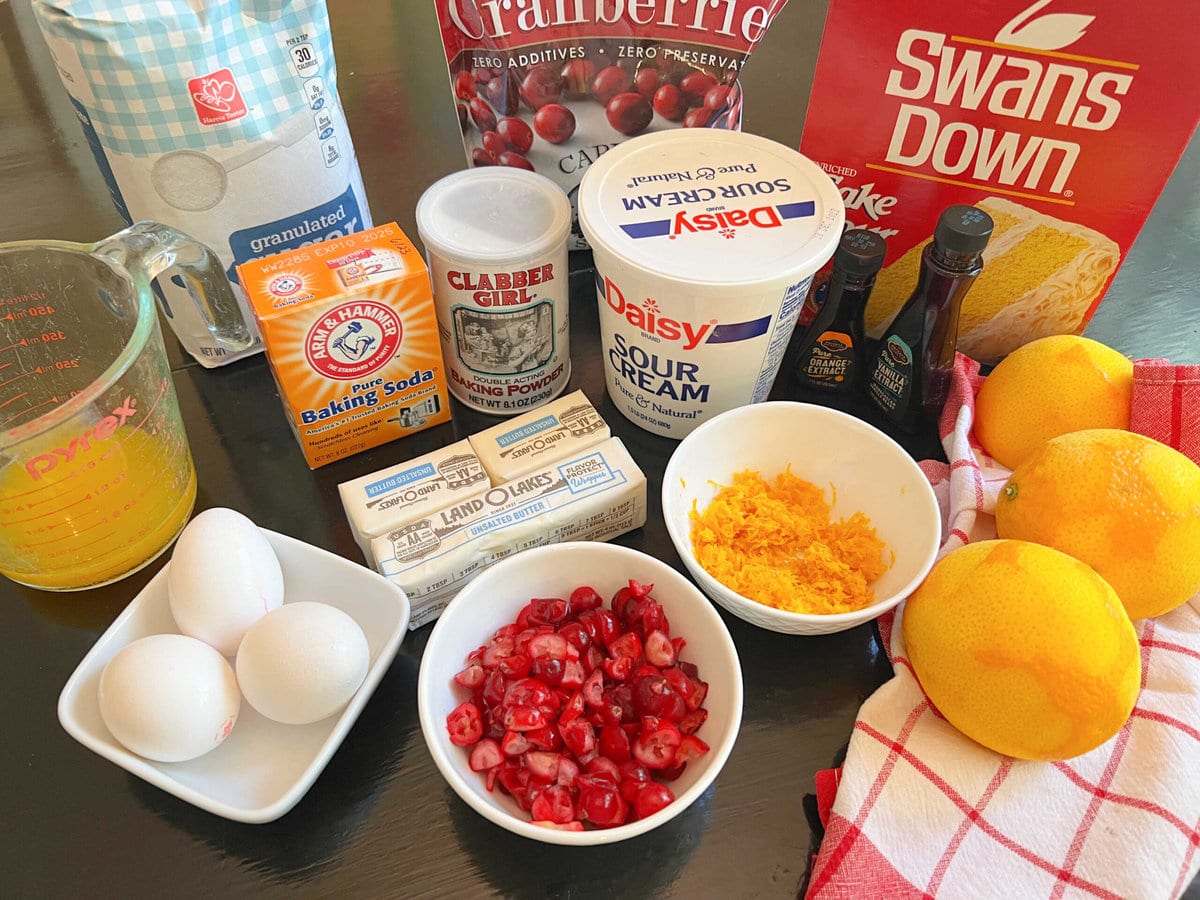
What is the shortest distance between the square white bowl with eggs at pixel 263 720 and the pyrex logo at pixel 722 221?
1.27ft

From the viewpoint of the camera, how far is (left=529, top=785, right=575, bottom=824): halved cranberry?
631mm

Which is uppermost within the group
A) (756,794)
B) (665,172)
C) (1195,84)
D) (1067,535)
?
(1195,84)

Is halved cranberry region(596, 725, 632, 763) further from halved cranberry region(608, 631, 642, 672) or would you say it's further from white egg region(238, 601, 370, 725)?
white egg region(238, 601, 370, 725)

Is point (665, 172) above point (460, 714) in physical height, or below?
above

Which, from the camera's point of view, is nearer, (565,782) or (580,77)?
(565,782)

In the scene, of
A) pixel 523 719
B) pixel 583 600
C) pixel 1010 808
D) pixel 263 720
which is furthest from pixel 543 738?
pixel 1010 808

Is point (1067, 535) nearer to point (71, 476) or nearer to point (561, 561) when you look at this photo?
point (561, 561)

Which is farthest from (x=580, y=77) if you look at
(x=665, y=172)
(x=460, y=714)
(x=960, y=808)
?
(x=960, y=808)

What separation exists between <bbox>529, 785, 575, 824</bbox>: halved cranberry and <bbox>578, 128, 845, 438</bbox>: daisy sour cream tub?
0.41 metres

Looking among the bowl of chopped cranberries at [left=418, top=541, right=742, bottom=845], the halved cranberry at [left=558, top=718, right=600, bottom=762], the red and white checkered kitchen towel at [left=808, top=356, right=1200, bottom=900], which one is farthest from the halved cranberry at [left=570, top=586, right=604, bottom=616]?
the red and white checkered kitchen towel at [left=808, top=356, right=1200, bottom=900]

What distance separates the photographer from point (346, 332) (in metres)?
0.81

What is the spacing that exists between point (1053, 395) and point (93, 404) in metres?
0.84

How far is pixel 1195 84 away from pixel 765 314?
15.8 inches

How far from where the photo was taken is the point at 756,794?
0.71 metres
